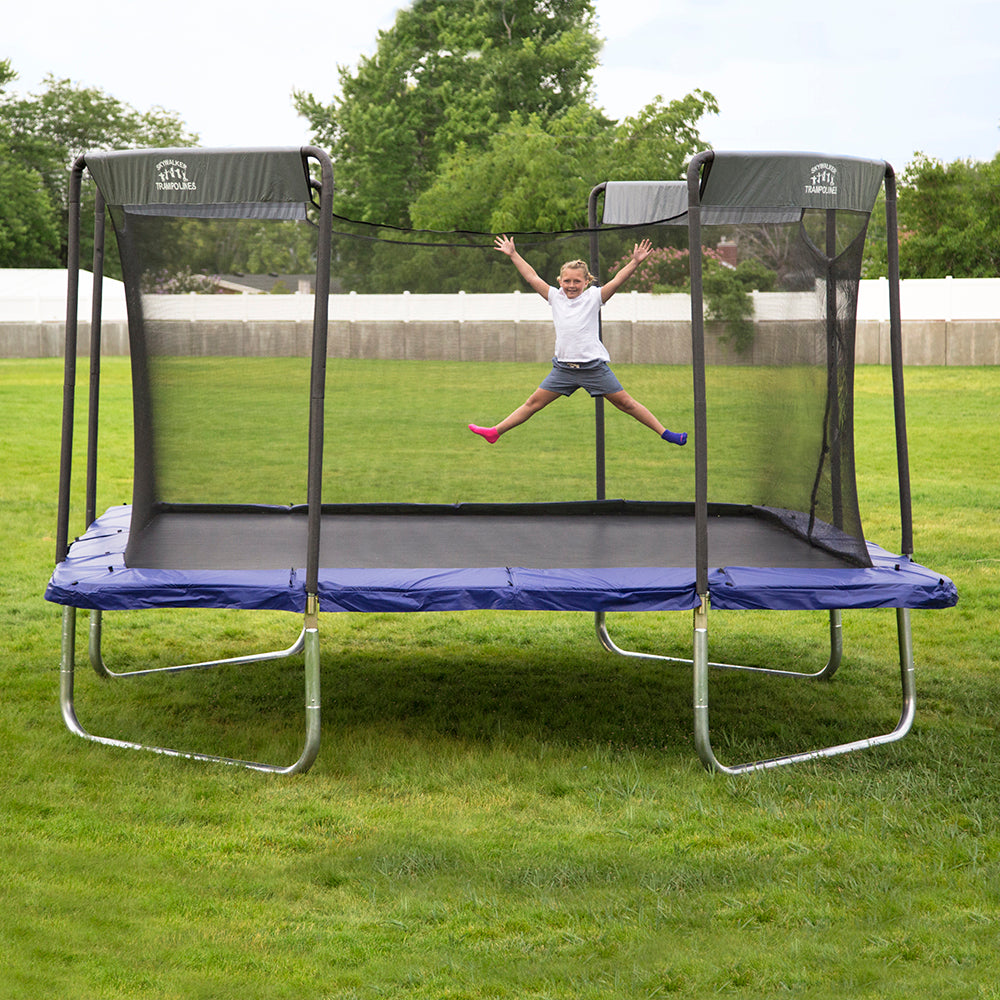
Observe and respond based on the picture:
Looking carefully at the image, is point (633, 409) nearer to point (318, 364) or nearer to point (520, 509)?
point (520, 509)

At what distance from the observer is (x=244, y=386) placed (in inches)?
219

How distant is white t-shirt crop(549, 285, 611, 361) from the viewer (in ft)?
16.2

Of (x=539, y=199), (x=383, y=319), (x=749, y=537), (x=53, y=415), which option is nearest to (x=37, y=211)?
(x=539, y=199)

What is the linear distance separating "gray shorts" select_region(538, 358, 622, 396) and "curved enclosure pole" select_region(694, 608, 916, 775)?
1.49 metres

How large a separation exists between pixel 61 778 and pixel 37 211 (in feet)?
114

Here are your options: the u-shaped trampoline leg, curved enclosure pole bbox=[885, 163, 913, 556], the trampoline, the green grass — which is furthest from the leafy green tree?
curved enclosure pole bbox=[885, 163, 913, 556]

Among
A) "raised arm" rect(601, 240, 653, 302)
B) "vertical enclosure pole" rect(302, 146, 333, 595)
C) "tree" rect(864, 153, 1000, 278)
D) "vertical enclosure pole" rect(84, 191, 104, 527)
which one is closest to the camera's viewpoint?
"vertical enclosure pole" rect(302, 146, 333, 595)

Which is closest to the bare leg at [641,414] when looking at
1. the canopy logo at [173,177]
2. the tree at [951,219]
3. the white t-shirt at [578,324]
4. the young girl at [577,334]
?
the young girl at [577,334]

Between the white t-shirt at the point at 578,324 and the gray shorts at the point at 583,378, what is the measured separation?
26 mm

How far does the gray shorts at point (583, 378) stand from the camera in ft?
16.5

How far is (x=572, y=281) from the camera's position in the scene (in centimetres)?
491

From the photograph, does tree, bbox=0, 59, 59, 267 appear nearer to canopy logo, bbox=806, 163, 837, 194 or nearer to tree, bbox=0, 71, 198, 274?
tree, bbox=0, 71, 198, 274

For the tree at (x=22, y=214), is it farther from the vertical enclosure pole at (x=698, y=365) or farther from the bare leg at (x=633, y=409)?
the vertical enclosure pole at (x=698, y=365)

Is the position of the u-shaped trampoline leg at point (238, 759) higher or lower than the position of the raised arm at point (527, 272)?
lower
